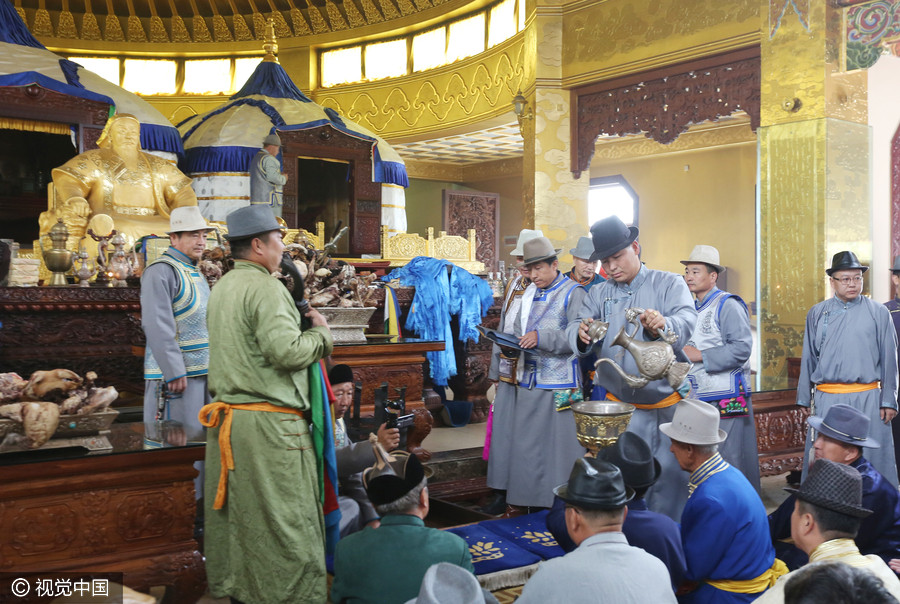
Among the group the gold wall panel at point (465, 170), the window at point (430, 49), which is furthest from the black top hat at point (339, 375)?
the gold wall panel at point (465, 170)

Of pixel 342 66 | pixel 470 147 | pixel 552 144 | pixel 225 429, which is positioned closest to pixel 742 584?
pixel 225 429

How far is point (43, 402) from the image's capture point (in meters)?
3.15

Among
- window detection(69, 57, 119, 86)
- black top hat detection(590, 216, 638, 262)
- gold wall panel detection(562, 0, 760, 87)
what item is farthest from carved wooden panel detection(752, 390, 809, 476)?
window detection(69, 57, 119, 86)

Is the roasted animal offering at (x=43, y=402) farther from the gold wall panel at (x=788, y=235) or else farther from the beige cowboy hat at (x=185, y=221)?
the gold wall panel at (x=788, y=235)

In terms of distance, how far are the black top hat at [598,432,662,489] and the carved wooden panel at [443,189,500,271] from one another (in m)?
13.6

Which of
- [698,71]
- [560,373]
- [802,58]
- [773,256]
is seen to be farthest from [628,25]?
[560,373]

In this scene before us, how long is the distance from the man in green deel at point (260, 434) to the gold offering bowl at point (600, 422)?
3.69ft

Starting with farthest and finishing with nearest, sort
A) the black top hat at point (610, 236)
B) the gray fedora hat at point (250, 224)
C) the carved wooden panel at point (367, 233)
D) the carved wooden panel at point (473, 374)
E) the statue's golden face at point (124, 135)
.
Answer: the carved wooden panel at point (367, 233), the statue's golden face at point (124, 135), the carved wooden panel at point (473, 374), the black top hat at point (610, 236), the gray fedora hat at point (250, 224)

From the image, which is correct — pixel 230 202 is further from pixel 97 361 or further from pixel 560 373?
pixel 560 373

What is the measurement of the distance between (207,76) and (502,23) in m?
7.43

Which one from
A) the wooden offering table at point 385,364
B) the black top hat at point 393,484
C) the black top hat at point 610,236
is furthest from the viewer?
the wooden offering table at point 385,364

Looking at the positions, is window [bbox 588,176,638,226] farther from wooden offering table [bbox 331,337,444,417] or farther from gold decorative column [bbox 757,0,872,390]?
wooden offering table [bbox 331,337,444,417]

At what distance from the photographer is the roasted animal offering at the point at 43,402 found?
3.07m

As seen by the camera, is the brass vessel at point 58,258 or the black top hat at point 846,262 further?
the brass vessel at point 58,258
